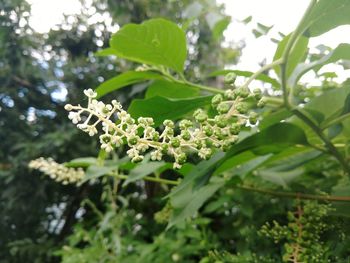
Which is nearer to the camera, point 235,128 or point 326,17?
point 235,128

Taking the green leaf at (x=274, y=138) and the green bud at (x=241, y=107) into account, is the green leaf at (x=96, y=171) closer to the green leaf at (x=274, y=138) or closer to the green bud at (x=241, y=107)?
the green leaf at (x=274, y=138)

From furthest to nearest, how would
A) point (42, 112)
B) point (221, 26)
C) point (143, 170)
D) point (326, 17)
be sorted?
point (42, 112) < point (221, 26) < point (143, 170) < point (326, 17)

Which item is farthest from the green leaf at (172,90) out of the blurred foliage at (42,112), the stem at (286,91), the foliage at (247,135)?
the blurred foliage at (42,112)

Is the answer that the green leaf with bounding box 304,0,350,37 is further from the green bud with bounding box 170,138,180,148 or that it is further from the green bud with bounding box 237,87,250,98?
the green bud with bounding box 170,138,180,148

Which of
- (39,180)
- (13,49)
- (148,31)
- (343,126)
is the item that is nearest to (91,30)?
(13,49)

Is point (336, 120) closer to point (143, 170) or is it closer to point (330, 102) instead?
point (330, 102)

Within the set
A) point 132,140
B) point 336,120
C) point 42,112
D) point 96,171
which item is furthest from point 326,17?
point 42,112
